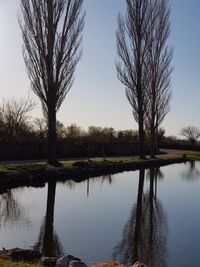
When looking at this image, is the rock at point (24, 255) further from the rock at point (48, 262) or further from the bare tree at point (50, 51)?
the bare tree at point (50, 51)

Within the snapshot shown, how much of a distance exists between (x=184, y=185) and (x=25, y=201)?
28.6ft

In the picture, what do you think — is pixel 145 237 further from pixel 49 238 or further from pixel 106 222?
pixel 49 238

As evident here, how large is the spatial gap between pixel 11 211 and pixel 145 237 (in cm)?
388

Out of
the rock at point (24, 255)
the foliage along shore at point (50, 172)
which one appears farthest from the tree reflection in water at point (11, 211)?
the rock at point (24, 255)

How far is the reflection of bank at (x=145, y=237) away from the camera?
25.8ft

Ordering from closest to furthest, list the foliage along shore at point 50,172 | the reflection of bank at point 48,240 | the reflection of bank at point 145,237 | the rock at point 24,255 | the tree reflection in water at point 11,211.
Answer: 1. the rock at point 24,255
2. the reflection of bank at point 145,237
3. the reflection of bank at point 48,240
4. the tree reflection in water at point 11,211
5. the foliage along shore at point 50,172

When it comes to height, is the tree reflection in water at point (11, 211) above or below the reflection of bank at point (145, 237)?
above

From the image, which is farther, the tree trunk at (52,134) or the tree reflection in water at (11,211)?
the tree trunk at (52,134)

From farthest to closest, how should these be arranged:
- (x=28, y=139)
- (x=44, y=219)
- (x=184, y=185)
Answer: (x=28, y=139), (x=184, y=185), (x=44, y=219)

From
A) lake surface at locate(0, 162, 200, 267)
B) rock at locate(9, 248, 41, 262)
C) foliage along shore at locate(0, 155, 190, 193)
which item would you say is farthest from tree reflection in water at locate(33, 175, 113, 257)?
foliage along shore at locate(0, 155, 190, 193)

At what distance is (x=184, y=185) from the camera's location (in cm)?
1947

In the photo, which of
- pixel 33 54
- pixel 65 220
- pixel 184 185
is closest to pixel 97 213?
pixel 65 220

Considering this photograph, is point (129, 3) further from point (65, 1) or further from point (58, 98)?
point (58, 98)

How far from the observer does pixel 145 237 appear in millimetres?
9445
